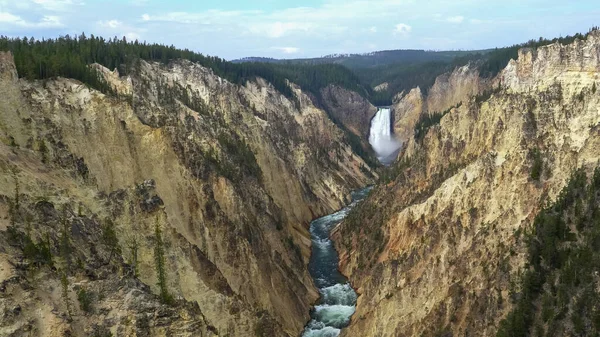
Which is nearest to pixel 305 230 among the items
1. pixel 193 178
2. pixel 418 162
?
pixel 418 162

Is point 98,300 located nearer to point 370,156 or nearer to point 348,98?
point 370,156

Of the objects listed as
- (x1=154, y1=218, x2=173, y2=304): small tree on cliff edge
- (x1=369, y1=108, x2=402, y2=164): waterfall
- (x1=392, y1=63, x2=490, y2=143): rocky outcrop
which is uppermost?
(x1=392, y1=63, x2=490, y2=143): rocky outcrop

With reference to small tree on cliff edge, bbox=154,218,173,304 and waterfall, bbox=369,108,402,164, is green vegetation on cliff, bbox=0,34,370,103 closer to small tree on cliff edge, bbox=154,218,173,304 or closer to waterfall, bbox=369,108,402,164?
waterfall, bbox=369,108,402,164

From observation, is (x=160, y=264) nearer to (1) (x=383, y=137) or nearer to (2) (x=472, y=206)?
(2) (x=472, y=206)

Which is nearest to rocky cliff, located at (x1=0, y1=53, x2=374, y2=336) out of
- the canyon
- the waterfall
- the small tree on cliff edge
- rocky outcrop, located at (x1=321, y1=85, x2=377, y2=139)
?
the canyon

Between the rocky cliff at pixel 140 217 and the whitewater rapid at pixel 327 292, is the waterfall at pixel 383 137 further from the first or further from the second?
the whitewater rapid at pixel 327 292

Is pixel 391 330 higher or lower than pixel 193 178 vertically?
lower
